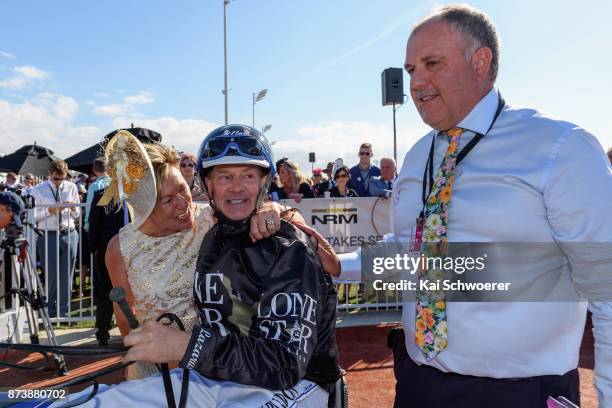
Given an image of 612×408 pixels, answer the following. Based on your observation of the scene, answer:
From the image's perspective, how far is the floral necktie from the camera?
1714 mm

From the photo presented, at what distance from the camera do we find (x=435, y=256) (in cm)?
175

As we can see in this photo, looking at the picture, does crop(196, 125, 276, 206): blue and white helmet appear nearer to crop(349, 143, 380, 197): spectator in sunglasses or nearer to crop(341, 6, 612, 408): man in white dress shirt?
crop(341, 6, 612, 408): man in white dress shirt

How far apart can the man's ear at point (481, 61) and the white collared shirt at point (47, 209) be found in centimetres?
652

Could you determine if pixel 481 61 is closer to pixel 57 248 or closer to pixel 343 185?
pixel 343 185

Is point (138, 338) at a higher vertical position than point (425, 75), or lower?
lower

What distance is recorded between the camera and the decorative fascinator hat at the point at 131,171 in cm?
227

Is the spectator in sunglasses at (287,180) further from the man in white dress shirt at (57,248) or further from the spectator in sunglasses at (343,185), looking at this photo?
the man in white dress shirt at (57,248)

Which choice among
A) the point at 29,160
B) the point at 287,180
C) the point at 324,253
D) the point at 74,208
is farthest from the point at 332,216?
the point at 29,160

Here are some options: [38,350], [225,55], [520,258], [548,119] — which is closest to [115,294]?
[38,350]

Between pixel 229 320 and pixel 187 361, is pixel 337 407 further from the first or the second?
pixel 187 361

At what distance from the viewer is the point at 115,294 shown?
1.33m

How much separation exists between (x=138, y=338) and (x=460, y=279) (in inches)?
44.4

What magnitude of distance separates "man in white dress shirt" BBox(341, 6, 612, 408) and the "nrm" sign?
505 cm

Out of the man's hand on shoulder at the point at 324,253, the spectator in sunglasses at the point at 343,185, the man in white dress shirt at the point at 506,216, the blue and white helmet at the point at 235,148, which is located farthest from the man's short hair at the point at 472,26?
the spectator in sunglasses at the point at 343,185
